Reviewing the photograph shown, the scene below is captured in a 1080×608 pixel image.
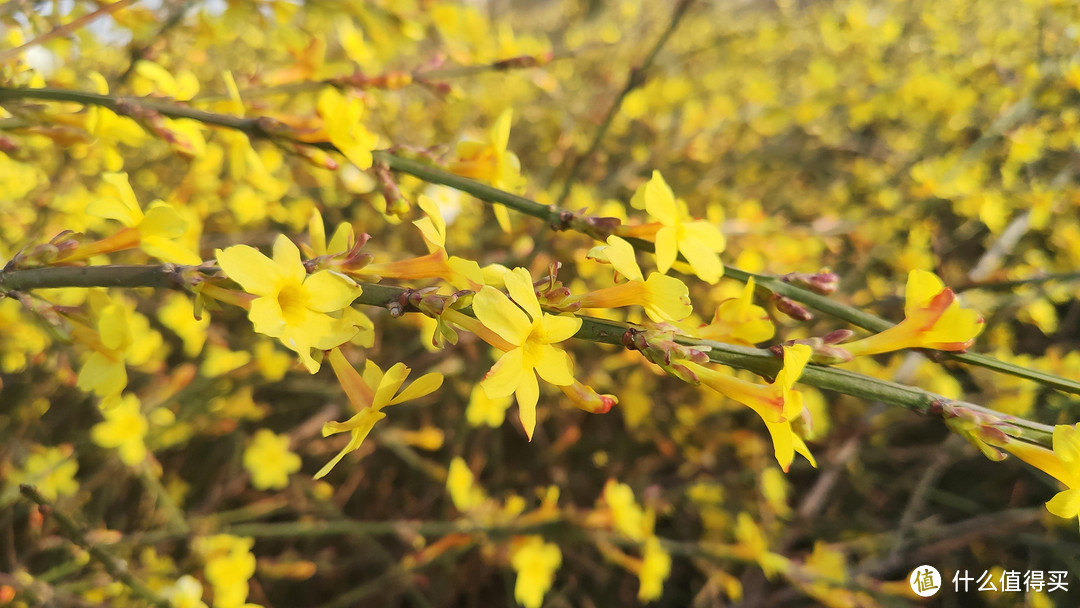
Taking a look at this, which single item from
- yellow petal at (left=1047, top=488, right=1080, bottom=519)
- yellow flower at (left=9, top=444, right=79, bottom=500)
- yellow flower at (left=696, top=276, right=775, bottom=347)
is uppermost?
yellow flower at (left=696, top=276, right=775, bottom=347)

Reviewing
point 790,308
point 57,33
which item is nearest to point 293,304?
point 790,308

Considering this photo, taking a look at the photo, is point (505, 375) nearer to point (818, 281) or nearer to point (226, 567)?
point (818, 281)

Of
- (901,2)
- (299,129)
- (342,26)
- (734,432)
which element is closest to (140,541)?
(299,129)

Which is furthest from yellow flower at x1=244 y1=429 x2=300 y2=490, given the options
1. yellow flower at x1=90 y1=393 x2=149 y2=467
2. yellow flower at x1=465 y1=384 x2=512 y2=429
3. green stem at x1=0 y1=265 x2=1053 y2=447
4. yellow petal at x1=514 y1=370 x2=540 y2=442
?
yellow petal at x1=514 y1=370 x2=540 y2=442

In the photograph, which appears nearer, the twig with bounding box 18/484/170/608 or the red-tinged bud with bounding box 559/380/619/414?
the red-tinged bud with bounding box 559/380/619/414

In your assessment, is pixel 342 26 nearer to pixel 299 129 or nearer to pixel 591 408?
pixel 299 129

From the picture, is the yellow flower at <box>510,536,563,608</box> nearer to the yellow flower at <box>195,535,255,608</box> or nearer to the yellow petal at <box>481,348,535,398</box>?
the yellow flower at <box>195,535,255,608</box>

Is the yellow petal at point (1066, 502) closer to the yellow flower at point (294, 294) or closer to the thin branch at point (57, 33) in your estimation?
the yellow flower at point (294, 294)
